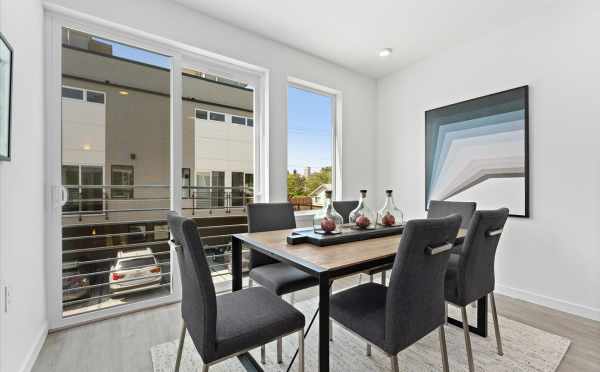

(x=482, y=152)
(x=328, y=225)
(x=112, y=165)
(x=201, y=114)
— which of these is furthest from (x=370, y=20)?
(x=112, y=165)

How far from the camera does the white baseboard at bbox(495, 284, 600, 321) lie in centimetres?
225

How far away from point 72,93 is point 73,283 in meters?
1.49

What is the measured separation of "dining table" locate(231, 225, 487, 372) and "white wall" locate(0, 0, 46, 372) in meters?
1.11

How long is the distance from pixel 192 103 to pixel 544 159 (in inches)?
129

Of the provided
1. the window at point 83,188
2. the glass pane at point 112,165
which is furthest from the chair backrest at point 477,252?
the window at point 83,188

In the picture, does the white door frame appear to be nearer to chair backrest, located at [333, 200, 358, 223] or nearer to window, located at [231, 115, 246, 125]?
window, located at [231, 115, 246, 125]

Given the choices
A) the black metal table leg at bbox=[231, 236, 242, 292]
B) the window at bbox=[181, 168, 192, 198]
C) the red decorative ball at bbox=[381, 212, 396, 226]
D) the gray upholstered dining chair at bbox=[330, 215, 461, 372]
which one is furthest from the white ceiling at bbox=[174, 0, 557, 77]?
the gray upholstered dining chair at bbox=[330, 215, 461, 372]

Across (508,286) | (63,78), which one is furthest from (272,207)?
(508,286)

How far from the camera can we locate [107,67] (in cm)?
228

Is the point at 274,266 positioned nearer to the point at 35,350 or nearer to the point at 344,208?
the point at 344,208

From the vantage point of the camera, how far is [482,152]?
2.91 metres

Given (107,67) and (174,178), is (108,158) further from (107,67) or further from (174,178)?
(107,67)

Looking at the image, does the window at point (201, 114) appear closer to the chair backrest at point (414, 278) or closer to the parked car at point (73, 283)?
the parked car at point (73, 283)

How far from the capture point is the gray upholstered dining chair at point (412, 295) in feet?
3.58
